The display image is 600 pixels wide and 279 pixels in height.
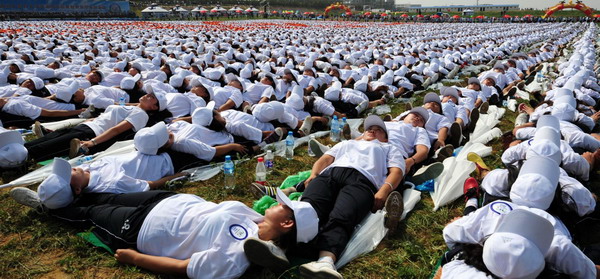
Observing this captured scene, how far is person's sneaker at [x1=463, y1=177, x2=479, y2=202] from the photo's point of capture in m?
3.56

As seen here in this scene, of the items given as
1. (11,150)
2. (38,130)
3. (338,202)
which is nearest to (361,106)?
(338,202)

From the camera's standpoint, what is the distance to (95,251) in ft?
9.46

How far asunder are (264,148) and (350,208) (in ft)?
7.95

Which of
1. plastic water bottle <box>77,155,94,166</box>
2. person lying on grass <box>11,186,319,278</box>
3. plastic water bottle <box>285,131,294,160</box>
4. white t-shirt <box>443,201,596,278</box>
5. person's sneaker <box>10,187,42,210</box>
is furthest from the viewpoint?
plastic water bottle <box>285,131,294,160</box>

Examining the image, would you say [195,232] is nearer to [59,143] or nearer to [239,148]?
[239,148]

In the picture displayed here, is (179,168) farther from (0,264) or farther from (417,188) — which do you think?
(417,188)

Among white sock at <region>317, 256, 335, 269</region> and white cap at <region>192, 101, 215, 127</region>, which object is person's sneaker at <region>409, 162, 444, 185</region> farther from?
white cap at <region>192, 101, 215, 127</region>

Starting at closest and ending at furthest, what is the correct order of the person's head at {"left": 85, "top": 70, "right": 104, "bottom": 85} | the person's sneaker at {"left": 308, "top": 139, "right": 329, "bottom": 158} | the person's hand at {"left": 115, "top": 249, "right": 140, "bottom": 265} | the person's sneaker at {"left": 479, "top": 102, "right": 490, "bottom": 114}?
the person's hand at {"left": 115, "top": 249, "right": 140, "bottom": 265} < the person's sneaker at {"left": 308, "top": 139, "right": 329, "bottom": 158} < the person's sneaker at {"left": 479, "top": 102, "right": 490, "bottom": 114} < the person's head at {"left": 85, "top": 70, "right": 104, "bottom": 85}

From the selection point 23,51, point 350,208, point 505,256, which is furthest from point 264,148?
point 23,51

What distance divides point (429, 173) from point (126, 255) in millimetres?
3090

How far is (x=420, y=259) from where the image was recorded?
2.91 m

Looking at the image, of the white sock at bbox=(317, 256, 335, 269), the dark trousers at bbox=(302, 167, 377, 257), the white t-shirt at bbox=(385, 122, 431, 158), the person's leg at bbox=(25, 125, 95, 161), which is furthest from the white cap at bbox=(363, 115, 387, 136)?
the person's leg at bbox=(25, 125, 95, 161)

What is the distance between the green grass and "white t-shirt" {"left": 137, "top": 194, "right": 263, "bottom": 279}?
0.91 feet

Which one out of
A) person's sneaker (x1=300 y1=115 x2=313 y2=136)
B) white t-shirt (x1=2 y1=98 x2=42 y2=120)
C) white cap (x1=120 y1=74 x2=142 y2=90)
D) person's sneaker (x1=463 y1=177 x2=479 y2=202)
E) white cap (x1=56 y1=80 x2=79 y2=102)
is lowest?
person's sneaker (x1=463 y1=177 x2=479 y2=202)
